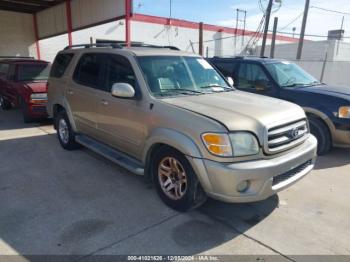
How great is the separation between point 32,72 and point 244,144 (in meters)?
7.95

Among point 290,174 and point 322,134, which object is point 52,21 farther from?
point 290,174

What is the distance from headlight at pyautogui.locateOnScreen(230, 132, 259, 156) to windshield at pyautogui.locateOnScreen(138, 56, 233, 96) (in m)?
1.19

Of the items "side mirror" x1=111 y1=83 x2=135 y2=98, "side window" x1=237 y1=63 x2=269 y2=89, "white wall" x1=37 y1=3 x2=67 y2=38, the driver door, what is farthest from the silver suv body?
"white wall" x1=37 y1=3 x2=67 y2=38

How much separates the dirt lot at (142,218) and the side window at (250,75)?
239 centimetres

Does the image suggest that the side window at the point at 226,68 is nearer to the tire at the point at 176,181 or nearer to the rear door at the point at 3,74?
the tire at the point at 176,181

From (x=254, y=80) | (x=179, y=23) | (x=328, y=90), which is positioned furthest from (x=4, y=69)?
(x=179, y=23)

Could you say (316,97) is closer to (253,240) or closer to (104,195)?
(253,240)

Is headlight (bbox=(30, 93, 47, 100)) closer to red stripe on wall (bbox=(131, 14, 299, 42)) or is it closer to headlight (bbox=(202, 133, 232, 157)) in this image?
headlight (bbox=(202, 133, 232, 157))

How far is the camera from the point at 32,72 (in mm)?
8984

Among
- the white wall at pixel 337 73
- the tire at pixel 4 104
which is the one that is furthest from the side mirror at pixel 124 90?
the white wall at pixel 337 73

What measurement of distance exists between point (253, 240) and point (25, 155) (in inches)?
177

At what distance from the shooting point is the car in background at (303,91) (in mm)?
5484

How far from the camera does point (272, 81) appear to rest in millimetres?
6230

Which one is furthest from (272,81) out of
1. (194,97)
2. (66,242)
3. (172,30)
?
(172,30)
